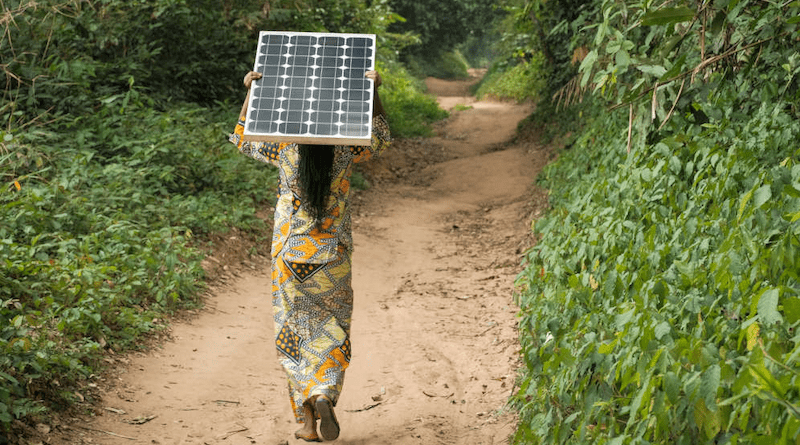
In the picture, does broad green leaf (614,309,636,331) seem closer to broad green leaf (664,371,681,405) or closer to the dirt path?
broad green leaf (664,371,681,405)

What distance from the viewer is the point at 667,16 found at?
3.59 metres

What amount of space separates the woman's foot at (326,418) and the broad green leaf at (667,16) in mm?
2516

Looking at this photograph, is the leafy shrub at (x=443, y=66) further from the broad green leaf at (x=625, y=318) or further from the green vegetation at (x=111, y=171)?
the broad green leaf at (x=625, y=318)

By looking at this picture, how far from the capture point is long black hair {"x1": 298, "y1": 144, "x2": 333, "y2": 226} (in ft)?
13.4

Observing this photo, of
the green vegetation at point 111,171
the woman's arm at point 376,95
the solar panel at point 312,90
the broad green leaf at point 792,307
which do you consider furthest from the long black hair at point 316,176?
the broad green leaf at point 792,307

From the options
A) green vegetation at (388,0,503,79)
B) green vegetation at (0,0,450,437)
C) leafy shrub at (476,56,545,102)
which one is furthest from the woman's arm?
green vegetation at (388,0,503,79)

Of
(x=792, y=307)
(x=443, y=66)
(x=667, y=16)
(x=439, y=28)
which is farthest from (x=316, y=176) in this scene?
(x=443, y=66)

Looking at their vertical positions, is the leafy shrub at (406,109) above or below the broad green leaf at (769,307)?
below

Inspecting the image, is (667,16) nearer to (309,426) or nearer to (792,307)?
(792,307)

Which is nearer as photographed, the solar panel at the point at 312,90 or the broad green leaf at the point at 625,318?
the broad green leaf at the point at 625,318

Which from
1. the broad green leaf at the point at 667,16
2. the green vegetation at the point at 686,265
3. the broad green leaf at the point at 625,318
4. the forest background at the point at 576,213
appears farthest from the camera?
the broad green leaf at the point at 667,16

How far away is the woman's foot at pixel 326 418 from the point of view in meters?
4.03

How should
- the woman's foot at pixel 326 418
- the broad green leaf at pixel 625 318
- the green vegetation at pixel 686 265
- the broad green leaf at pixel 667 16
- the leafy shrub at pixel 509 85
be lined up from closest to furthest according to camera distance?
the green vegetation at pixel 686 265 → the broad green leaf at pixel 625 318 → the broad green leaf at pixel 667 16 → the woman's foot at pixel 326 418 → the leafy shrub at pixel 509 85

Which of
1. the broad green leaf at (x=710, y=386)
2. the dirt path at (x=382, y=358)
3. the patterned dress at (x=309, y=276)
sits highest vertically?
the broad green leaf at (x=710, y=386)
